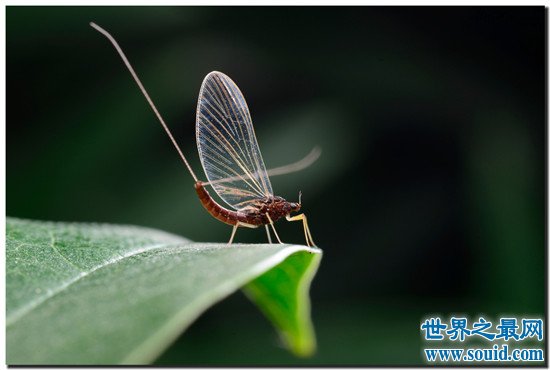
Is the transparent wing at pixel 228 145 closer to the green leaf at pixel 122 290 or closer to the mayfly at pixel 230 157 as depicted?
the mayfly at pixel 230 157

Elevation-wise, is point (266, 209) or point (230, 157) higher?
point (230, 157)

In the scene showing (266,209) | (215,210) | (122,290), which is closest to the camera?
(122,290)

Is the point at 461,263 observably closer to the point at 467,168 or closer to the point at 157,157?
the point at 467,168

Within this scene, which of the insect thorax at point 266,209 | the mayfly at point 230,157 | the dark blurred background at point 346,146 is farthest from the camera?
the dark blurred background at point 346,146

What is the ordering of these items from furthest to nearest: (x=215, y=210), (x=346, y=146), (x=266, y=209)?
(x=346, y=146) < (x=266, y=209) < (x=215, y=210)

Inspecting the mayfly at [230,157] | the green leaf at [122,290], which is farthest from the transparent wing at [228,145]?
the green leaf at [122,290]

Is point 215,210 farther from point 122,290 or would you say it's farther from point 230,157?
point 122,290

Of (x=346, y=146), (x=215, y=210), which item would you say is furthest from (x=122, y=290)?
(x=346, y=146)
